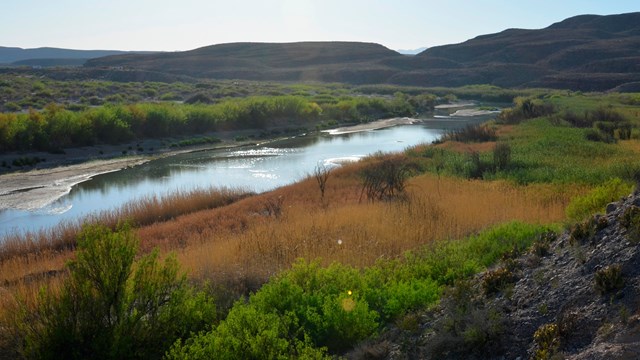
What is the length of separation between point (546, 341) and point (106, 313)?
4371 millimetres

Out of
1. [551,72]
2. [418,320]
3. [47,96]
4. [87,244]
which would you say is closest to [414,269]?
[418,320]

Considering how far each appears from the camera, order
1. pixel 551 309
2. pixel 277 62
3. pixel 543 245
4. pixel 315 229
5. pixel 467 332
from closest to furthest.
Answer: pixel 467 332 → pixel 551 309 → pixel 543 245 → pixel 315 229 → pixel 277 62

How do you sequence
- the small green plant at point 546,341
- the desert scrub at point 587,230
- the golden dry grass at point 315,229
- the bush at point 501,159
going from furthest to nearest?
the bush at point 501,159, the golden dry grass at point 315,229, the desert scrub at point 587,230, the small green plant at point 546,341

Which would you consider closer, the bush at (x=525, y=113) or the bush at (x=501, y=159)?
the bush at (x=501, y=159)

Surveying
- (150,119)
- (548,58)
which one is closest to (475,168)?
(150,119)

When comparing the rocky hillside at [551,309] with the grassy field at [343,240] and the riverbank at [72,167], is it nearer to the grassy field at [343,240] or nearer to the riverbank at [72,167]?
the grassy field at [343,240]

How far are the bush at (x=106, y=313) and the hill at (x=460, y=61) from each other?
89.3 m

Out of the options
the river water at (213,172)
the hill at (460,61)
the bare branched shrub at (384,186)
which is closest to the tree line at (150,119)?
the river water at (213,172)

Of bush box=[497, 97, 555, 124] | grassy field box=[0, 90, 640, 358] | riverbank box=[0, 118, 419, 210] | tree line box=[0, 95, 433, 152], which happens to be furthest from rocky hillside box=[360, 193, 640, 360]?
bush box=[497, 97, 555, 124]

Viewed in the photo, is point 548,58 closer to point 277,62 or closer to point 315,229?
point 277,62

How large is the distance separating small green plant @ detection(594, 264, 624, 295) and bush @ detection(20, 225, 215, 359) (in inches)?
149

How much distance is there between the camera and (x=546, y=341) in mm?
5207

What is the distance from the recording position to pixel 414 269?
804 cm

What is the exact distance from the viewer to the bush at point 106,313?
620 cm
